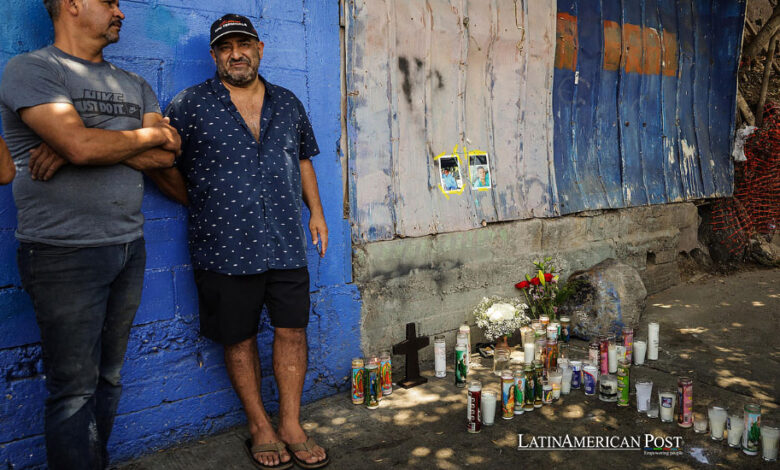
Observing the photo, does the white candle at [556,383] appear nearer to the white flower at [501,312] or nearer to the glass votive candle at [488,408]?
the glass votive candle at [488,408]

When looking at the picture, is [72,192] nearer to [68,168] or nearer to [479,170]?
[68,168]

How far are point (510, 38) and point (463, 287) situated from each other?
2.12 m

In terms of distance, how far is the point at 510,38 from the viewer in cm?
490

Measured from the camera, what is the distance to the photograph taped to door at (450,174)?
15.0 ft

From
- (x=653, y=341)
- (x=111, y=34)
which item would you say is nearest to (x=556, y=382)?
(x=653, y=341)

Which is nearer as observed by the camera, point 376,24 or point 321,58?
point 321,58

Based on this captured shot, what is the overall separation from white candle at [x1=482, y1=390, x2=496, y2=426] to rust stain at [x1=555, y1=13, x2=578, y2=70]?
333 centimetres

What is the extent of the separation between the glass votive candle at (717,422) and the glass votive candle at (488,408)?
117cm

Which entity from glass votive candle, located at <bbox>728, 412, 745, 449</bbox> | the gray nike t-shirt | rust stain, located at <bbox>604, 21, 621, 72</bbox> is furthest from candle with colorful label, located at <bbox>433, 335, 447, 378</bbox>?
rust stain, located at <bbox>604, 21, 621, 72</bbox>

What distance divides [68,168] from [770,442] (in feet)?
11.7

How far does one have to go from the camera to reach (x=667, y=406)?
3.42 meters

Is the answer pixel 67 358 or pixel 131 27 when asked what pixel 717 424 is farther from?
pixel 131 27

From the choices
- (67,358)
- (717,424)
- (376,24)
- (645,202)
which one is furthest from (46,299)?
(645,202)

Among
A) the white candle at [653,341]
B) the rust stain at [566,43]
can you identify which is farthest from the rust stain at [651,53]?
the white candle at [653,341]
